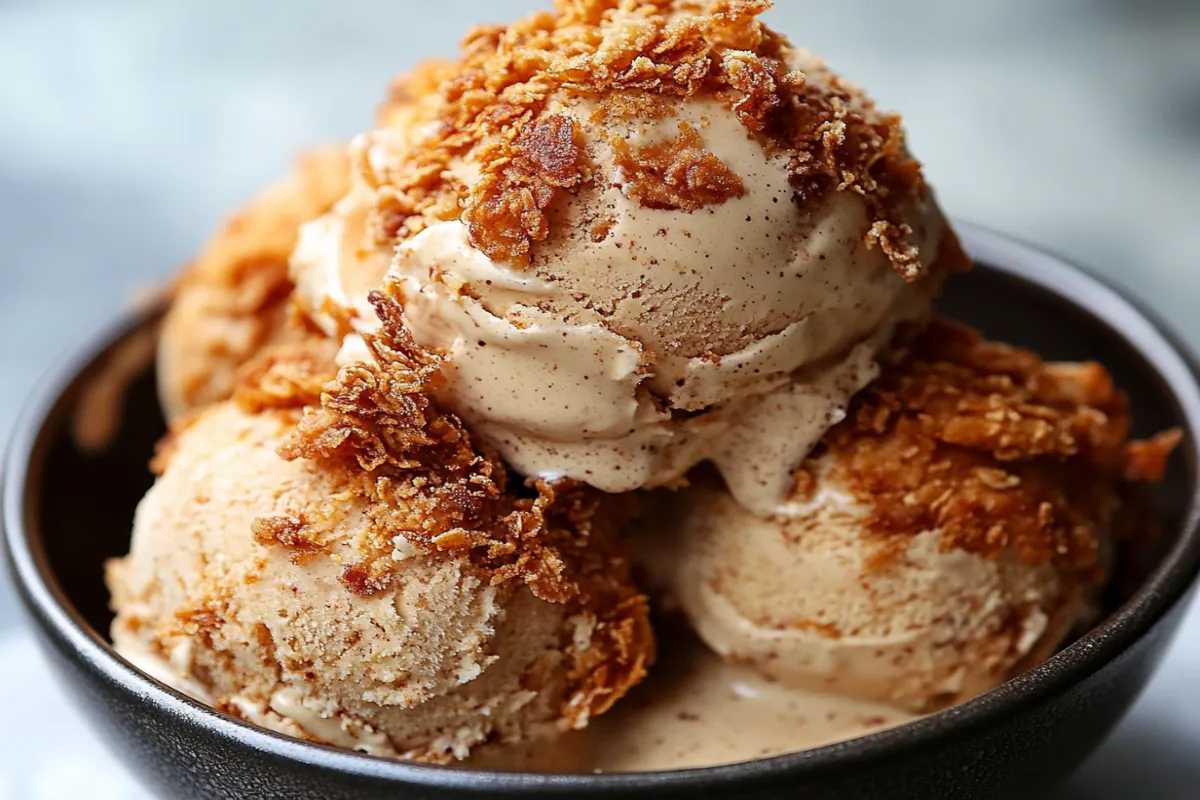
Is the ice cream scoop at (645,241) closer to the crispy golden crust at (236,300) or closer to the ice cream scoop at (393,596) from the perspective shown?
the ice cream scoop at (393,596)

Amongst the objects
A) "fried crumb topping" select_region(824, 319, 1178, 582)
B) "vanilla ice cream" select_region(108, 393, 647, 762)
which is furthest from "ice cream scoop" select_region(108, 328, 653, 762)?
"fried crumb topping" select_region(824, 319, 1178, 582)

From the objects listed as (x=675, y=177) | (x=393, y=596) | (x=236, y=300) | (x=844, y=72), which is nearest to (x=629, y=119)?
(x=675, y=177)

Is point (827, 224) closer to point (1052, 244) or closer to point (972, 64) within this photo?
point (1052, 244)

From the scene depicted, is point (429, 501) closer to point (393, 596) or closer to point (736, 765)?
point (393, 596)

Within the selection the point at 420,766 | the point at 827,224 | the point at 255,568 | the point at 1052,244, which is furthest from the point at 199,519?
the point at 1052,244

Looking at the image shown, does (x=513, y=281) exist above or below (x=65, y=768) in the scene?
above

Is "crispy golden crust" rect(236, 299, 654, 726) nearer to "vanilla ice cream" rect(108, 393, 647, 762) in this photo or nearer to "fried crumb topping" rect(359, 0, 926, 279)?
"vanilla ice cream" rect(108, 393, 647, 762)
